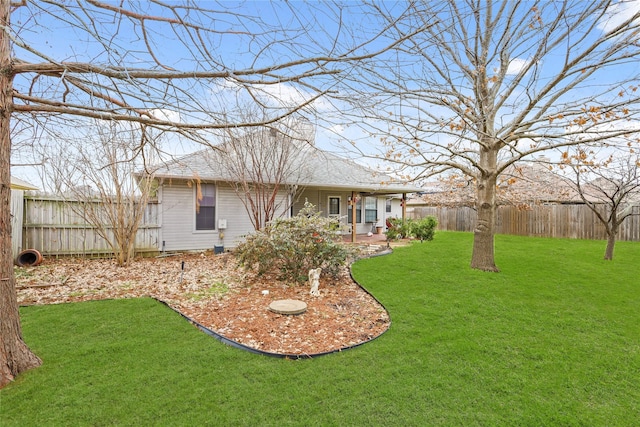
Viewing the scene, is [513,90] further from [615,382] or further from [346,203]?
[346,203]

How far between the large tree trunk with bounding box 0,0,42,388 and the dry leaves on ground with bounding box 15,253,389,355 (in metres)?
1.86

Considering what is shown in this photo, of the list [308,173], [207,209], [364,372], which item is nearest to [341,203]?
[308,173]

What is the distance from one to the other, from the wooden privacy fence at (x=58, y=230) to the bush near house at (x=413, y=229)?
9.72 m

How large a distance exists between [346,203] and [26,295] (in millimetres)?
11644

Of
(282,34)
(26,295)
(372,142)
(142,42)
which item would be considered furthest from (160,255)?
(282,34)

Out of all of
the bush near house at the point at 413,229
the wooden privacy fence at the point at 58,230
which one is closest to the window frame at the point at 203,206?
the wooden privacy fence at the point at 58,230

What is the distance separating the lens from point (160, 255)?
9.59 m

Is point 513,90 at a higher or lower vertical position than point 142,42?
higher

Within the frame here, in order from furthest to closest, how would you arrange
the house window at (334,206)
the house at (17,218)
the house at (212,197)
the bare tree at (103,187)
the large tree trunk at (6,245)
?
the house window at (334,206), the house at (212,197), the bare tree at (103,187), the house at (17,218), the large tree trunk at (6,245)

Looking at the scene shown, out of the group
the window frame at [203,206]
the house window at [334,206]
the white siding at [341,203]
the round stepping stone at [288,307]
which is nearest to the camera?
the round stepping stone at [288,307]

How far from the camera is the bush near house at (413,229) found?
44.8 ft

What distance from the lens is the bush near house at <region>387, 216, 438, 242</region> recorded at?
13.6 metres

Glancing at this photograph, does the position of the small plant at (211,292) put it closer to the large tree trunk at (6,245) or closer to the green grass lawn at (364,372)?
the green grass lawn at (364,372)

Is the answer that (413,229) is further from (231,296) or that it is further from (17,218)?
(17,218)
